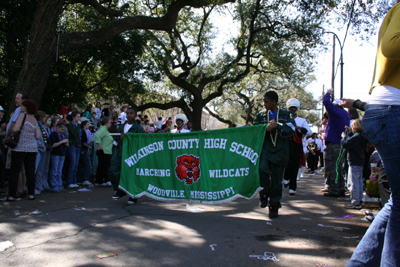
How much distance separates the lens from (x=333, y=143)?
8.16m

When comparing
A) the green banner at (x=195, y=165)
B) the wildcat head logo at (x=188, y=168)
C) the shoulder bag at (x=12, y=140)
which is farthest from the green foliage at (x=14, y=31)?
the wildcat head logo at (x=188, y=168)

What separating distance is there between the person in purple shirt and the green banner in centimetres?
307

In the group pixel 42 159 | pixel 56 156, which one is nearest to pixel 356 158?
pixel 56 156

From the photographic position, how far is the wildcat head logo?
5957 mm

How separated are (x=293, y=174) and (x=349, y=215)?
7.99ft

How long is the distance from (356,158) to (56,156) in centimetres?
702

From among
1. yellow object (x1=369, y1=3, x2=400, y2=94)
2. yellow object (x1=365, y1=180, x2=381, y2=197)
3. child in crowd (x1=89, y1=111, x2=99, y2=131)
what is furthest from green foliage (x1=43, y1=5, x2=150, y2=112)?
yellow object (x1=369, y1=3, x2=400, y2=94)

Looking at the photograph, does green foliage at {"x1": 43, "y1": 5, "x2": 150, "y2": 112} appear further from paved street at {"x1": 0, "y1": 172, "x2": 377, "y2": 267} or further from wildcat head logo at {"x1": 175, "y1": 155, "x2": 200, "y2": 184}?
wildcat head logo at {"x1": 175, "y1": 155, "x2": 200, "y2": 184}

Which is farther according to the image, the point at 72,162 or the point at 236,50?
the point at 236,50

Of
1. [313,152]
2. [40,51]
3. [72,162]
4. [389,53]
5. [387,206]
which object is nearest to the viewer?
[389,53]

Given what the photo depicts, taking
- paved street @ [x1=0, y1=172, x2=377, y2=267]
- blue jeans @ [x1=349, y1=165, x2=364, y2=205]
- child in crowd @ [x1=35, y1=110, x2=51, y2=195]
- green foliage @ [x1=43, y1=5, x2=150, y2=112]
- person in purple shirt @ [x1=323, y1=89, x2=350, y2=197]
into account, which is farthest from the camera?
green foliage @ [x1=43, y1=5, x2=150, y2=112]

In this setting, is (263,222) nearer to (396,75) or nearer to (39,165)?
(396,75)

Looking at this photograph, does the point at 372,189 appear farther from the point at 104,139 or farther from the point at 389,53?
the point at 104,139

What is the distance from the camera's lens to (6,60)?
15680 millimetres
